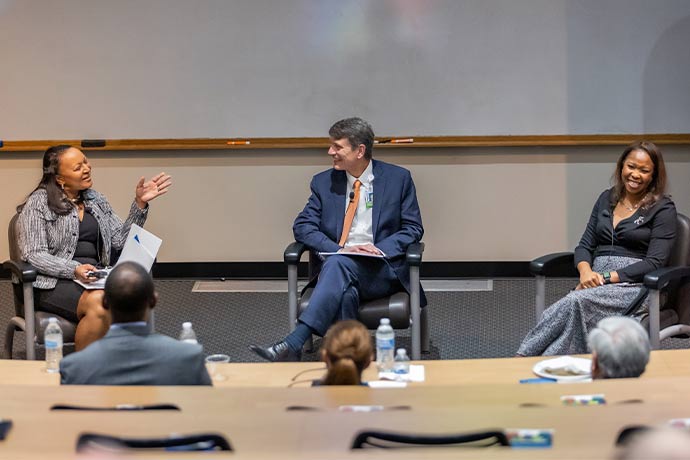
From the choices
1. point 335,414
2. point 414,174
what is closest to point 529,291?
point 414,174

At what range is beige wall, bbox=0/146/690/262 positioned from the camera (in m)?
6.88

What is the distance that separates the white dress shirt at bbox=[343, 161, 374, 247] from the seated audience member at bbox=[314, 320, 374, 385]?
7.47ft

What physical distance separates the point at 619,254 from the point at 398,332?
1497 mm

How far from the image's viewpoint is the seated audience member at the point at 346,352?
3.09 meters

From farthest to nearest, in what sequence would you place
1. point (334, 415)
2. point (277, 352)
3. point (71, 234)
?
point (71, 234) < point (277, 352) < point (334, 415)

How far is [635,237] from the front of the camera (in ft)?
16.3

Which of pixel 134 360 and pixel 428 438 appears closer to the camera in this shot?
pixel 428 438

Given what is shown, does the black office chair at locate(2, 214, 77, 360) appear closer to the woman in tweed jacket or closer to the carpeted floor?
the woman in tweed jacket

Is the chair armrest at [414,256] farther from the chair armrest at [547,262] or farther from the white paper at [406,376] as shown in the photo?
the white paper at [406,376]

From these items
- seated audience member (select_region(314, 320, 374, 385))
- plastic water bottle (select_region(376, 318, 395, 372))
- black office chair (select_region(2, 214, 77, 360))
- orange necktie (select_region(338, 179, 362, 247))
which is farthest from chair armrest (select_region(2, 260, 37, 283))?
seated audience member (select_region(314, 320, 374, 385))

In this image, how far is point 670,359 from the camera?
3701 mm

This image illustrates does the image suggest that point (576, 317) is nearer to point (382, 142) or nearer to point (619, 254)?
point (619, 254)

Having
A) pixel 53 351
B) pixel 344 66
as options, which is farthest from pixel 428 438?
pixel 344 66

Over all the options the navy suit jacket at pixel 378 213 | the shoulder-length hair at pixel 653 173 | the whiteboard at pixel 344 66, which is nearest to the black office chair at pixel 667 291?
the shoulder-length hair at pixel 653 173
